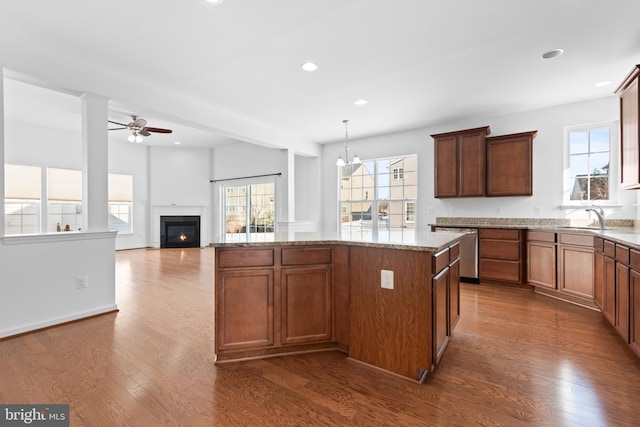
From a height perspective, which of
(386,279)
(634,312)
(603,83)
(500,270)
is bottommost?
(500,270)

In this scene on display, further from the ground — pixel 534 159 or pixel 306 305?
pixel 534 159

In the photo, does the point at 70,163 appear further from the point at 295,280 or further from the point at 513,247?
the point at 513,247

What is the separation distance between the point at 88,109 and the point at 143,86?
692 mm

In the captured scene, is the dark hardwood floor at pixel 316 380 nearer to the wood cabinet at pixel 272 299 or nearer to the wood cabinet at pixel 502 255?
the wood cabinet at pixel 272 299

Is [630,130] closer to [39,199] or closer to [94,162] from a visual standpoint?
[94,162]

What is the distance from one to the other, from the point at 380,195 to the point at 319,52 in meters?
3.81

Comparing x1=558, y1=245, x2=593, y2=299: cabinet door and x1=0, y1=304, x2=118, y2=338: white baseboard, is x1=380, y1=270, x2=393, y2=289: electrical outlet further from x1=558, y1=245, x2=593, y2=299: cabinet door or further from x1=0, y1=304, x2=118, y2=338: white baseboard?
x1=0, y1=304, x2=118, y2=338: white baseboard

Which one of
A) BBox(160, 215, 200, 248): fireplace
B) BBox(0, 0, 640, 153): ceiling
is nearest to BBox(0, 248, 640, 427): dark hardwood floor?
BBox(0, 0, 640, 153): ceiling

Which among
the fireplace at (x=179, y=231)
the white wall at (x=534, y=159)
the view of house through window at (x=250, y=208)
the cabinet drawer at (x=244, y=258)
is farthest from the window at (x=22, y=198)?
the white wall at (x=534, y=159)

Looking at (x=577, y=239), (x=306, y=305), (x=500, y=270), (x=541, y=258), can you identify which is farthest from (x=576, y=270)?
(x=306, y=305)

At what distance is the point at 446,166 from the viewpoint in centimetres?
507

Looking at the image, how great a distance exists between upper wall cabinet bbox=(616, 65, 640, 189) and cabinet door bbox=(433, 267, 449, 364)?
225cm

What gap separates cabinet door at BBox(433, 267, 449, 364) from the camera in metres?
2.02

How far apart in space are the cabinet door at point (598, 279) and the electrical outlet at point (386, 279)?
2506 millimetres
